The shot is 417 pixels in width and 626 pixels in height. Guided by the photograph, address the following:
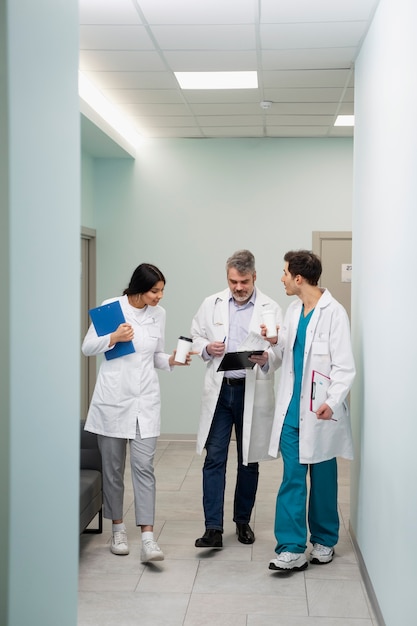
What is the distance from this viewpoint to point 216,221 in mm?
7133

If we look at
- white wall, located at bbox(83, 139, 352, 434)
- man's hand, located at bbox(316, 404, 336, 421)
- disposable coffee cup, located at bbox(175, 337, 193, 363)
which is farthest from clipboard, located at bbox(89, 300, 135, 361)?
white wall, located at bbox(83, 139, 352, 434)

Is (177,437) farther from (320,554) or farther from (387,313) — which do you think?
(387,313)

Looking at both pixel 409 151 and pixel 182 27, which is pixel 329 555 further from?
pixel 182 27

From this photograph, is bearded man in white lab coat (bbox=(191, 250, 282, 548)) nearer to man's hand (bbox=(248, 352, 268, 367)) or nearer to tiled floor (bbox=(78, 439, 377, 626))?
man's hand (bbox=(248, 352, 268, 367))

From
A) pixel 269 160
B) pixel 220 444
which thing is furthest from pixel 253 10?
pixel 269 160

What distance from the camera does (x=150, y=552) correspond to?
3863 millimetres

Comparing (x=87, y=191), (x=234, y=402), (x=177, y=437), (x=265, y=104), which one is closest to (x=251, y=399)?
(x=234, y=402)

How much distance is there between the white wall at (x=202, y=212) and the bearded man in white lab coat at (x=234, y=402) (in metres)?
2.91

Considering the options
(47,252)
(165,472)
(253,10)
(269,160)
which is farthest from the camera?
(269,160)

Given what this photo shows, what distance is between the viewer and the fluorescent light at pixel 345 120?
6.18 m

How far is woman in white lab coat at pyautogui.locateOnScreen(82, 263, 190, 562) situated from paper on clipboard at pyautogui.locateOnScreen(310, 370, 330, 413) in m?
0.68

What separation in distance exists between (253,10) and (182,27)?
0.44 meters

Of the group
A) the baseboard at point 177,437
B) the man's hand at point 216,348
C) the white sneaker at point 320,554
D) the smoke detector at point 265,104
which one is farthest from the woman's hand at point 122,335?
the baseboard at point 177,437

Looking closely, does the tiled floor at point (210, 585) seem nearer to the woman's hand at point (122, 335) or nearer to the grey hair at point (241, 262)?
the woman's hand at point (122, 335)
